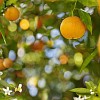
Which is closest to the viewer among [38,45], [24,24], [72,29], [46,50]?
[72,29]

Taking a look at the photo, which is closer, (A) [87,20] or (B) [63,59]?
(A) [87,20]

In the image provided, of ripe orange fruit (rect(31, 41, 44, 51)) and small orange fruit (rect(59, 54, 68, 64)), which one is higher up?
ripe orange fruit (rect(31, 41, 44, 51))

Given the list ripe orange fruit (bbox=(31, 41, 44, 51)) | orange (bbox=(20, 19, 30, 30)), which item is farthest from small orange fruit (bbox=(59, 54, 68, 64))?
orange (bbox=(20, 19, 30, 30))

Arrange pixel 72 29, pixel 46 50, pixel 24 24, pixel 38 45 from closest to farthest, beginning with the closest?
pixel 72 29 < pixel 24 24 < pixel 38 45 < pixel 46 50

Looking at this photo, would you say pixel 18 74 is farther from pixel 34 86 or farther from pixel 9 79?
pixel 34 86

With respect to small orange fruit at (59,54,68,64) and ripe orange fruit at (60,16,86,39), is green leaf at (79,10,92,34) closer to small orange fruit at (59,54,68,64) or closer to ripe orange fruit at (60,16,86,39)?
ripe orange fruit at (60,16,86,39)

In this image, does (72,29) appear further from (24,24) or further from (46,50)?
(46,50)

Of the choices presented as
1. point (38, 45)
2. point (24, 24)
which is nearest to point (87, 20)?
point (24, 24)

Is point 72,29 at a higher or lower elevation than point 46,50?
higher
